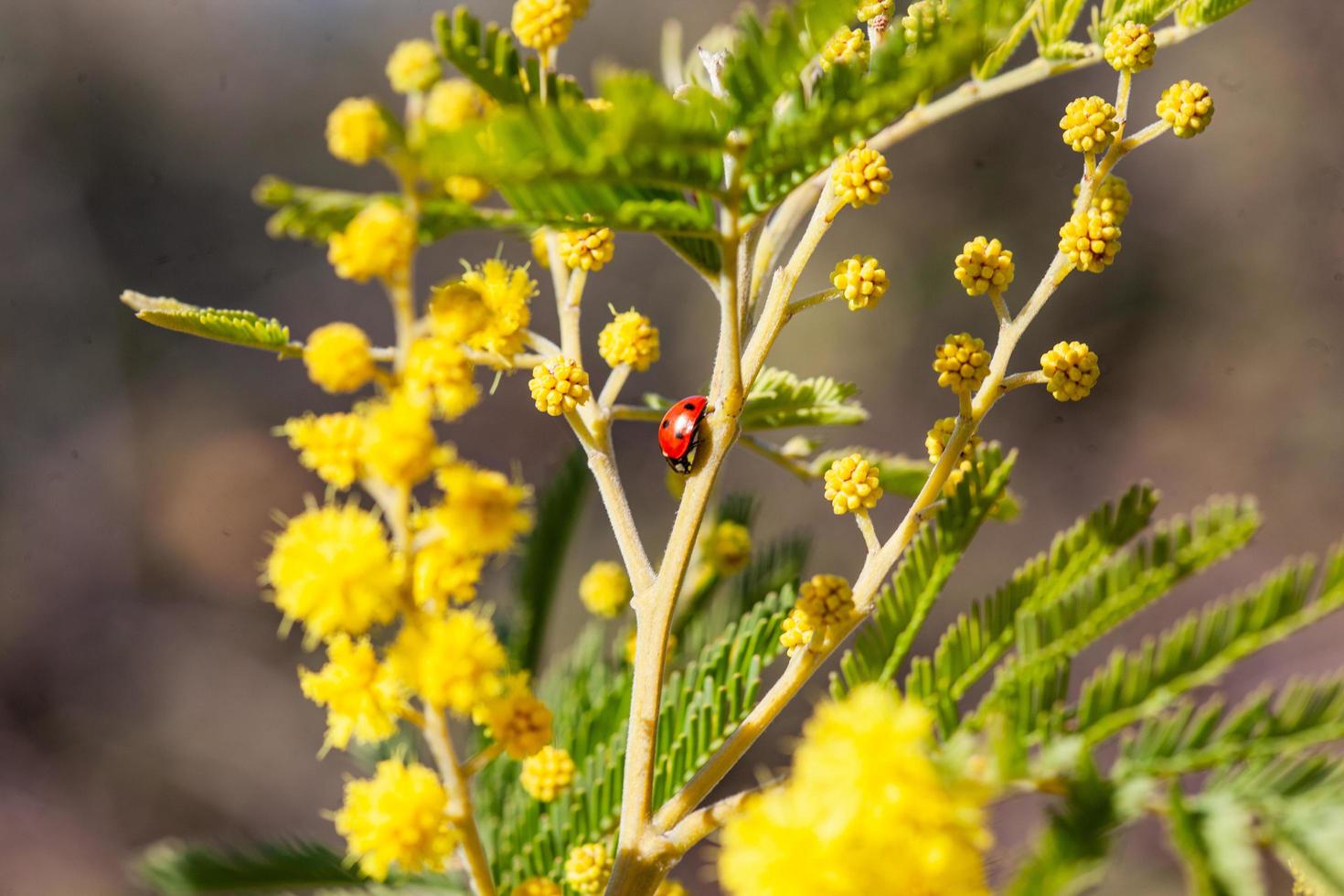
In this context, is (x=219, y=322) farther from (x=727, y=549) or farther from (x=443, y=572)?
(x=727, y=549)

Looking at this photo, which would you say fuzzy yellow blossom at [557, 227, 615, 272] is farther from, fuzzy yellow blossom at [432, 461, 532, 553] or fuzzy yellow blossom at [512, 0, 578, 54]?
fuzzy yellow blossom at [432, 461, 532, 553]

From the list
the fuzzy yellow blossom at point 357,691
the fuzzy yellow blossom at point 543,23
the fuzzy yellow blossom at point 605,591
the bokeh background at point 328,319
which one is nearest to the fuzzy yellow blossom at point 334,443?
the fuzzy yellow blossom at point 357,691

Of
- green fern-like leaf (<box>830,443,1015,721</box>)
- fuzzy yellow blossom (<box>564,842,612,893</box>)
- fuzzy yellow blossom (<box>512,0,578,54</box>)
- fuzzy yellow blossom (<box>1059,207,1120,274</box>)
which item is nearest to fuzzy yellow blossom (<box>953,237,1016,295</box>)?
fuzzy yellow blossom (<box>1059,207,1120,274</box>)

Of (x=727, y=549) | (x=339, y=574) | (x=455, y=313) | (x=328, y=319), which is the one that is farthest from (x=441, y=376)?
(x=328, y=319)

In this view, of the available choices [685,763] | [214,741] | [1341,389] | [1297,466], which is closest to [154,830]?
[214,741]

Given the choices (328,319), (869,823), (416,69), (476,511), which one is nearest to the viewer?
(869,823)

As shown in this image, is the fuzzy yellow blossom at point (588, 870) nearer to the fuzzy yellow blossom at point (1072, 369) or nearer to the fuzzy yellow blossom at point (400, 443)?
the fuzzy yellow blossom at point (400, 443)
